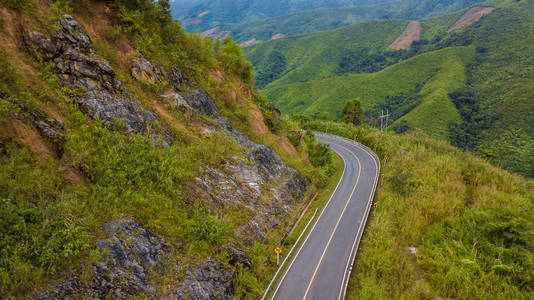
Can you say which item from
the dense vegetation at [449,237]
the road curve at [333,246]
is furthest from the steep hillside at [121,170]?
the dense vegetation at [449,237]

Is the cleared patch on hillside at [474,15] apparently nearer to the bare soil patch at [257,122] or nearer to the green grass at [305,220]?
the green grass at [305,220]

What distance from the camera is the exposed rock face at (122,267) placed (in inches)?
369

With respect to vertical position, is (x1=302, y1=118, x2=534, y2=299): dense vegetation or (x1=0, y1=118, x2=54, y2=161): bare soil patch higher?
(x1=0, y1=118, x2=54, y2=161): bare soil patch

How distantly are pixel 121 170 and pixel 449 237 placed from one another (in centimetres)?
2438

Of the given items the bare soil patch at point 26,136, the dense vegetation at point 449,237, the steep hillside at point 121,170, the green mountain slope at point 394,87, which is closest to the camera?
the steep hillside at point 121,170

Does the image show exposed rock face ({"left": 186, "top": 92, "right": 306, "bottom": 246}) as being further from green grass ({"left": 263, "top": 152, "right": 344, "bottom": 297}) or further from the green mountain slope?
the green mountain slope

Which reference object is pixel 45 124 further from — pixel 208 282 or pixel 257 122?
pixel 257 122

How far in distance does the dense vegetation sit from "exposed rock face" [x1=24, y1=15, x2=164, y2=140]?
19.4 meters

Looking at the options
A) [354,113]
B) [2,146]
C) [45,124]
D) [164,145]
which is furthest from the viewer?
[354,113]

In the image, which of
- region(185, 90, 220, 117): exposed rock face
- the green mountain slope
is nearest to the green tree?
the green mountain slope

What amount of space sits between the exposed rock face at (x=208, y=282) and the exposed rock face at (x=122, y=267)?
1.38 m

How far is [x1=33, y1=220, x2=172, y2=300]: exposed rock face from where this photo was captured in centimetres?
938

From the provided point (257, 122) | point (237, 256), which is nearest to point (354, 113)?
point (257, 122)

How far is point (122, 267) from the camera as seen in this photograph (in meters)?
11.0
